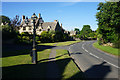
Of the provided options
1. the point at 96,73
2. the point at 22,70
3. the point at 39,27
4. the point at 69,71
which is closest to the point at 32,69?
the point at 22,70

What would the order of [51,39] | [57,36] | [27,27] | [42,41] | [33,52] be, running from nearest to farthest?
[33,52] → [42,41] → [51,39] → [57,36] → [27,27]

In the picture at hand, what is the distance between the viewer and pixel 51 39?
1615 inches

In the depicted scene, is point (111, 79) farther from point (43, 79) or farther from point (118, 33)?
point (118, 33)

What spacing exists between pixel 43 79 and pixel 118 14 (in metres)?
19.7

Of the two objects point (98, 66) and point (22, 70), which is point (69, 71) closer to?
point (22, 70)

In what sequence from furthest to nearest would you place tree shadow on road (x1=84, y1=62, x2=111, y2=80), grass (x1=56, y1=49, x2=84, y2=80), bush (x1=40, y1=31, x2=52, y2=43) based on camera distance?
bush (x1=40, y1=31, x2=52, y2=43), tree shadow on road (x1=84, y1=62, x2=111, y2=80), grass (x1=56, y1=49, x2=84, y2=80)

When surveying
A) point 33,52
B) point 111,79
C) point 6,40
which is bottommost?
point 111,79

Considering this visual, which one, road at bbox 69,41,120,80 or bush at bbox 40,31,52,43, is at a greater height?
bush at bbox 40,31,52,43

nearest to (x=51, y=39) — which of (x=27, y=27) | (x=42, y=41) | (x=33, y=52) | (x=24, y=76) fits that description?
(x=42, y=41)

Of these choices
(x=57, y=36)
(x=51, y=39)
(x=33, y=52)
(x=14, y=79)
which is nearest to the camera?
(x=14, y=79)

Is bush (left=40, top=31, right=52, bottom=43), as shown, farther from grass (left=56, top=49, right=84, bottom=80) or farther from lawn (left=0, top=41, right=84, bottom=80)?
grass (left=56, top=49, right=84, bottom=80)

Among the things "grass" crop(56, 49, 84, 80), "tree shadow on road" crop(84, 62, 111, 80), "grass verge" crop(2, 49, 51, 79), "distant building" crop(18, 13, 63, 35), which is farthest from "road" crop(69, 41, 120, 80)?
"distant building" crop(18, 13, 63, 35)

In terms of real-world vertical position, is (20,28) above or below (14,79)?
above

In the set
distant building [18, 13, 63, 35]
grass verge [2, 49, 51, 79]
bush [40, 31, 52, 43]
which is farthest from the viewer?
distant building [18, 13, 63, 35]
